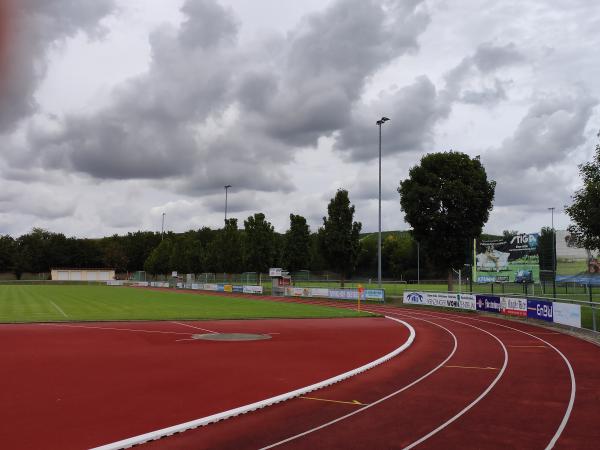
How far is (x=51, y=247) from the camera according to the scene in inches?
5463

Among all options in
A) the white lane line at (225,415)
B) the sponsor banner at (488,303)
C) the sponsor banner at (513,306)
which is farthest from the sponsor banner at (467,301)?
the white lane line at (225,415)

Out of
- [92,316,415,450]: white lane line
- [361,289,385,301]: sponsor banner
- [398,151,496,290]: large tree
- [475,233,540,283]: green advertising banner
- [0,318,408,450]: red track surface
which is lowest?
[0,318,408,450]: red track surface

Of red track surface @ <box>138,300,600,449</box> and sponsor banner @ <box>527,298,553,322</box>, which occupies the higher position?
sponsor banner @ <box>527,298,553,322</box>

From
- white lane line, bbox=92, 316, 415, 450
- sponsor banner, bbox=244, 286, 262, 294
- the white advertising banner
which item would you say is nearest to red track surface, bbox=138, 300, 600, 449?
white lane line, bbox=92, 316, 415, 450

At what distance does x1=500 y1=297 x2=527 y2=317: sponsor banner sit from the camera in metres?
28.5

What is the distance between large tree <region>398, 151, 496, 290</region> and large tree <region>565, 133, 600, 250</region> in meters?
14.9

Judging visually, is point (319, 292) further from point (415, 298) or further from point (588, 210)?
point (588, 210)

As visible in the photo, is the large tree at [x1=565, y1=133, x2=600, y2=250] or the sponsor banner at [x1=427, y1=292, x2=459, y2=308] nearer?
the large tree at [x1=565, y1=133, x2=600, y2=250]

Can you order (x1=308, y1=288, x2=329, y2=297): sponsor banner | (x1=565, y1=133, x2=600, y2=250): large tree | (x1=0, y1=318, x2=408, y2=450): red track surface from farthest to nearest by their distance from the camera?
(x1=308, y1=288, x2=329, y2=297): sponsor banner, (x1=565, y1=133, x2=600, y2=250): large tree, (x1=0, y1=318, x2=408, y2=450): red track surface

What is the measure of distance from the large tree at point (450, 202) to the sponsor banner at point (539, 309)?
12869mm

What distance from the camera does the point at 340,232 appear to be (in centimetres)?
5409

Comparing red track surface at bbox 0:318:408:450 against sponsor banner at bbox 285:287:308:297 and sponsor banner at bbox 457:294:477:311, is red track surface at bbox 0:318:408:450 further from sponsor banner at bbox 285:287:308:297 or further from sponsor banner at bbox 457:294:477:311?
sponsor banner at bbox 285:287:308:297

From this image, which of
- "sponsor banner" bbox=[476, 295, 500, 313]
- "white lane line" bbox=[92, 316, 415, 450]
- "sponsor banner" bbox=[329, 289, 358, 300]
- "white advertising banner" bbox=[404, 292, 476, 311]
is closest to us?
"white lane line" bbox=[92, 316, 415, 450]

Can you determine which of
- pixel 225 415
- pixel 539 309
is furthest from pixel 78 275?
pixel 225 415
